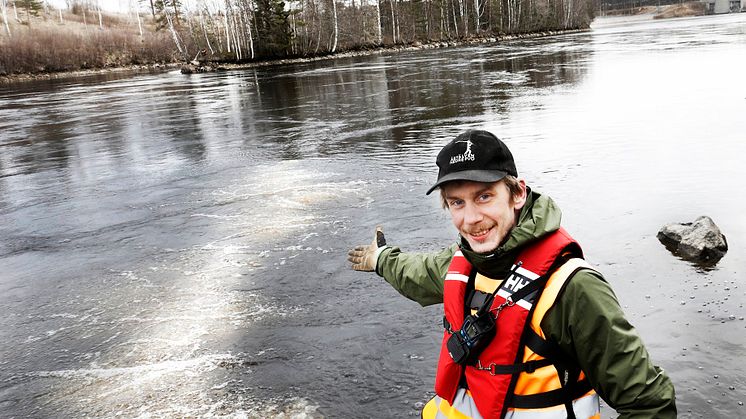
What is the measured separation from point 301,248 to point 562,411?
5319 mm

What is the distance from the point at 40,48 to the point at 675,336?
68874 millimetres

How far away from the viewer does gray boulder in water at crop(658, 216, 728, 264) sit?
6027 millimetres

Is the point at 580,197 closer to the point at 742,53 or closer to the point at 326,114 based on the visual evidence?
the point at 326,114

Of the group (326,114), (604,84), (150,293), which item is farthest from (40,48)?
(150,293)

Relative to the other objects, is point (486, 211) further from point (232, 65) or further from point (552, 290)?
point (232, 65)

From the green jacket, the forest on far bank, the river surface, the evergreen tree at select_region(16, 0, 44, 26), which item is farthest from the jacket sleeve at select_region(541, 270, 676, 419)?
the evergreen tree at select_region(16, 0, 44, 26)

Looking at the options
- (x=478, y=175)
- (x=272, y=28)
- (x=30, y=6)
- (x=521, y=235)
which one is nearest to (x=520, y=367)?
(x=521, y=235)

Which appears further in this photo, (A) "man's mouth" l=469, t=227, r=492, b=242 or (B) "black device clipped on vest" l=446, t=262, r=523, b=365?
(A) "man's mouth" l=469, t=227, r=492, b=242

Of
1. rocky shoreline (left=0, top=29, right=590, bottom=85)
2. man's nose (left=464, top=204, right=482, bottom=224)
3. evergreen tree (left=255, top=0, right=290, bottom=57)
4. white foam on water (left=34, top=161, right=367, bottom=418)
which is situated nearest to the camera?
man's nose (left=464, top=204, right=482, bottom=224)

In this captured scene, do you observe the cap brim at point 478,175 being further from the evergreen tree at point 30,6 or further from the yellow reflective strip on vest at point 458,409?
the evergreen tree at point 30,6

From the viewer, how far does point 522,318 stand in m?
2.15

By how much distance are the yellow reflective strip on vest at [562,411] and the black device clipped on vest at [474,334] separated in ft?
0.81

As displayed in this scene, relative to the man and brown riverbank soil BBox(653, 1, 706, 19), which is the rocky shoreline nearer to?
the man

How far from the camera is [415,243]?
23.4ft
